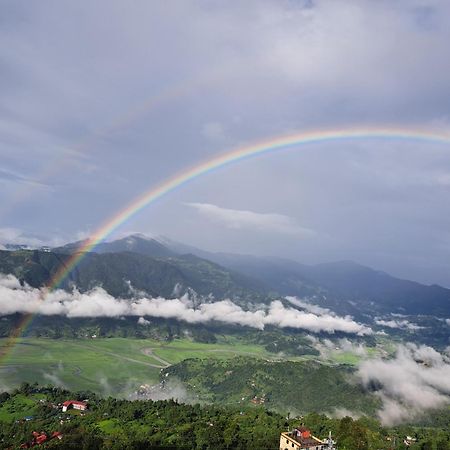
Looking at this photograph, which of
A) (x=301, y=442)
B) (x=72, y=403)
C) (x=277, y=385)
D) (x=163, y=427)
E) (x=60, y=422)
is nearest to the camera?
(x=301, y=442)

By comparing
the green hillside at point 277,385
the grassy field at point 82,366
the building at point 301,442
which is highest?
the building at point 301,442

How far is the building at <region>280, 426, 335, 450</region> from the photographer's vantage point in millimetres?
55531

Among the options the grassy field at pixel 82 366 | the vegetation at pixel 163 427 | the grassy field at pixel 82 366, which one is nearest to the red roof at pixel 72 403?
the vegetation at pixel 163 427

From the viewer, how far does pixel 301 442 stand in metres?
56.6

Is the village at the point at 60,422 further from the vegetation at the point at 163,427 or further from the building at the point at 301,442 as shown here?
the building at the point at 301,442

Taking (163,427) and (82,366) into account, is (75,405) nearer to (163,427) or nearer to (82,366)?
(163,427)

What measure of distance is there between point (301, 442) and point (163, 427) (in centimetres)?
3225

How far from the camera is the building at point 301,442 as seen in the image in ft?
182

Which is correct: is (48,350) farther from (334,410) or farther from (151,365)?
(334,410)

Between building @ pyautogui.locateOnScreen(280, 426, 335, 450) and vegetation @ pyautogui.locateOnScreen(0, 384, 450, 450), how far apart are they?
304cm

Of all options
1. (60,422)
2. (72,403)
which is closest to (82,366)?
(72,403)

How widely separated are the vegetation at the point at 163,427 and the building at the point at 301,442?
304cm

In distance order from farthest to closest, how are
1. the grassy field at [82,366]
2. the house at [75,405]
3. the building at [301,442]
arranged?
the grassy field at [82,366], the house at [75,405], the building at [301,442]

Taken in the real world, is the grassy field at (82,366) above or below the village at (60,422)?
below
